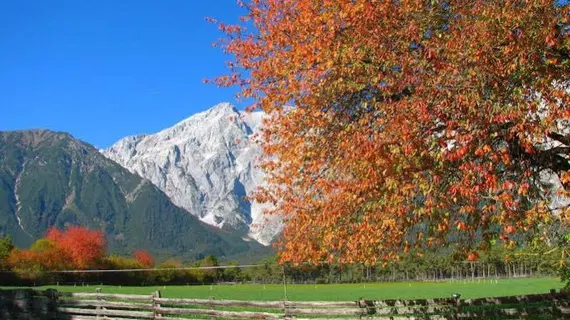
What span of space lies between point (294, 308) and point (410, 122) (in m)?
10.1

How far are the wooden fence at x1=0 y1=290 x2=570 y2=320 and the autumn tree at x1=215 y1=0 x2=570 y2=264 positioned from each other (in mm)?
4397

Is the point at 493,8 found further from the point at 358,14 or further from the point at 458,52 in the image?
the point at 358,14

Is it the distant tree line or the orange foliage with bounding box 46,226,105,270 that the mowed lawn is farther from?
the orange foliage with bounding box 46,226,105,270

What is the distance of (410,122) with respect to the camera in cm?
873

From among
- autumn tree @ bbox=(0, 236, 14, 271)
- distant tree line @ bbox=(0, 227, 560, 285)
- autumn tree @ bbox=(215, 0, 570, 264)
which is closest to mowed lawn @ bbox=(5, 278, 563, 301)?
distant tree line @ bbox=(0, 227, 560, 285)

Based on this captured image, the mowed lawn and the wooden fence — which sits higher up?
the wooden fence

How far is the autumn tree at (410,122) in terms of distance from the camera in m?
8.30

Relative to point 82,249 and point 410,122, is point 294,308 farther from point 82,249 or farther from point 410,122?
point 82,249

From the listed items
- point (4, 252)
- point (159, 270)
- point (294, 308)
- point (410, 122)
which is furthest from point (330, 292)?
point (410, 122)

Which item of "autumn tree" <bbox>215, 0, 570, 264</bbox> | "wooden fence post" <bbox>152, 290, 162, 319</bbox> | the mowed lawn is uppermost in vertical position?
"autumn tree" <bbox>215, 0, 570, 264</bbox>

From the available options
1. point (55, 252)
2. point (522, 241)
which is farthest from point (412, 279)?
point (522, 241)

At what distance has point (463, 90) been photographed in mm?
8414

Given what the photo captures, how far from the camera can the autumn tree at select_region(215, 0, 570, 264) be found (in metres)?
8.30

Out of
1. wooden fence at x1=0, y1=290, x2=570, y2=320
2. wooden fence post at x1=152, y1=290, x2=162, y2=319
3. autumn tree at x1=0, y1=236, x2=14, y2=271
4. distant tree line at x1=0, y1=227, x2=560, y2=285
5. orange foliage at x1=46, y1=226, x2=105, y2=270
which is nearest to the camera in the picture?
wooden fence at x1=0, y1=290, x2=570, y2=320
